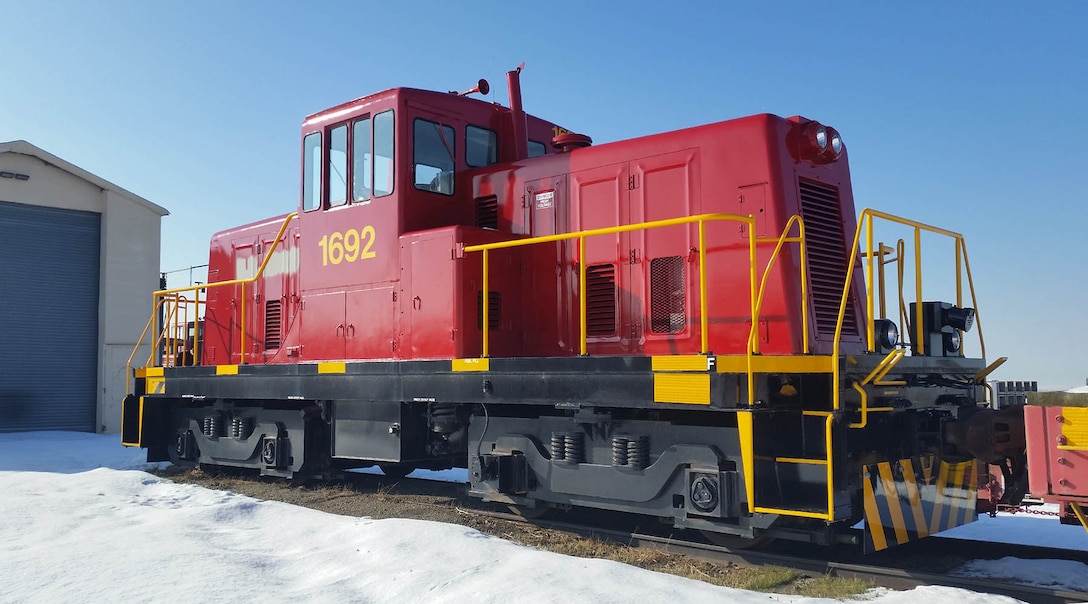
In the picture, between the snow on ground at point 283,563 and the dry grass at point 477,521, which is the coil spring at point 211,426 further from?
the snow on ground at point 283,563

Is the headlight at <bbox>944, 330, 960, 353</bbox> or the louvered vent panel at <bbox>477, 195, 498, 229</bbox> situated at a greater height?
the louvered vent panel at <bbox>477, 195, 498, 229</bbox>

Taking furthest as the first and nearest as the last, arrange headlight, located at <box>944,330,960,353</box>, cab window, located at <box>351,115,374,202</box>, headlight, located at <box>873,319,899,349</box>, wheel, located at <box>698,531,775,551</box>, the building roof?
the building roof, cab window, located at <box>351,115,374,202</box>, headlight, located at <box>944,330,960,353</box>, headlight, located at <box>873,319,899,349</box>, wheel, located at <box>698,531,775,551</box>

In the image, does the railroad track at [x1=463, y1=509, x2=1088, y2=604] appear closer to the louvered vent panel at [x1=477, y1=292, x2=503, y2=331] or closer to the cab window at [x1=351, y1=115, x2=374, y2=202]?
the louvered vent panel at [x1=477, y1=292, x2=503, y2=331]

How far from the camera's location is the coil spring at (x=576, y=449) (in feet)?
22.9

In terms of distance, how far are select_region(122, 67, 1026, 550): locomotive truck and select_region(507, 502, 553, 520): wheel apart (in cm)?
3

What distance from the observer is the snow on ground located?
5309 millimetres

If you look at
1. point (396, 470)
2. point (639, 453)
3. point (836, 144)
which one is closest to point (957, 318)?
point (836, 144)

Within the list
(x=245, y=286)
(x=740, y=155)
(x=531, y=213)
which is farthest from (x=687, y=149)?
(x=245, y=286)

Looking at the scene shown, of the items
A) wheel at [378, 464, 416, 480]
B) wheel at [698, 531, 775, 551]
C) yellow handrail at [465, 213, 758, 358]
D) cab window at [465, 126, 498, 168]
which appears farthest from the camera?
wheel at [378, 464, 416, 480]

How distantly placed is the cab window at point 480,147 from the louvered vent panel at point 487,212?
0.51 m

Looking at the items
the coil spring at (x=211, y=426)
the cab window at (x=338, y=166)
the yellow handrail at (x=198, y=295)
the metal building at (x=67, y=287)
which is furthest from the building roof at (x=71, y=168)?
the cab window at (x=338, y=166)

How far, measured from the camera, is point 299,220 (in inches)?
369

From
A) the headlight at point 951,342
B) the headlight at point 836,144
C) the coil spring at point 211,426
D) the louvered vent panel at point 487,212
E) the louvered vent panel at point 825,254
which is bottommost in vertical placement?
the coil spring at point 211,426

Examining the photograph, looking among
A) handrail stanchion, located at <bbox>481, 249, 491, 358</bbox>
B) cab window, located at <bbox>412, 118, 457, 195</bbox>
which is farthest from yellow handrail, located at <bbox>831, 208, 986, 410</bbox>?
cab window, located at <bbox>412, 118, 457, 195</bbox>
